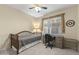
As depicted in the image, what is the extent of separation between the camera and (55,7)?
4.96 feet

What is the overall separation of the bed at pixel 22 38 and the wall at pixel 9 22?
0.22 ft

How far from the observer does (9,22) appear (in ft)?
→ 4.89

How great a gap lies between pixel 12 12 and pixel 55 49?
2.87 feet

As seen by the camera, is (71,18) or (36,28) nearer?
(71,18)

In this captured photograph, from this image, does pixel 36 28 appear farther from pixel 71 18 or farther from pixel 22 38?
pixel 71 18

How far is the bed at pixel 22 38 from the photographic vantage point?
1.47 meters

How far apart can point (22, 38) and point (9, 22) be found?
1.03 ft

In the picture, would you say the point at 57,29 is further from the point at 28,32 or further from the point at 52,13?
the point at 28,32

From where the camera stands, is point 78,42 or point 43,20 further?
point 43,20

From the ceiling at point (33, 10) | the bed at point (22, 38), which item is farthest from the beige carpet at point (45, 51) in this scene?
the ceiling at point (33, 10)

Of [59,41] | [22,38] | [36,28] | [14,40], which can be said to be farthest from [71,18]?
[14,40]

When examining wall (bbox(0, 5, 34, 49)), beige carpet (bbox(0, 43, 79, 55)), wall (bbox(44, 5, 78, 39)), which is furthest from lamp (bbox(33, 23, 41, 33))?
wall (bbox(44, 5, 78, 39))
